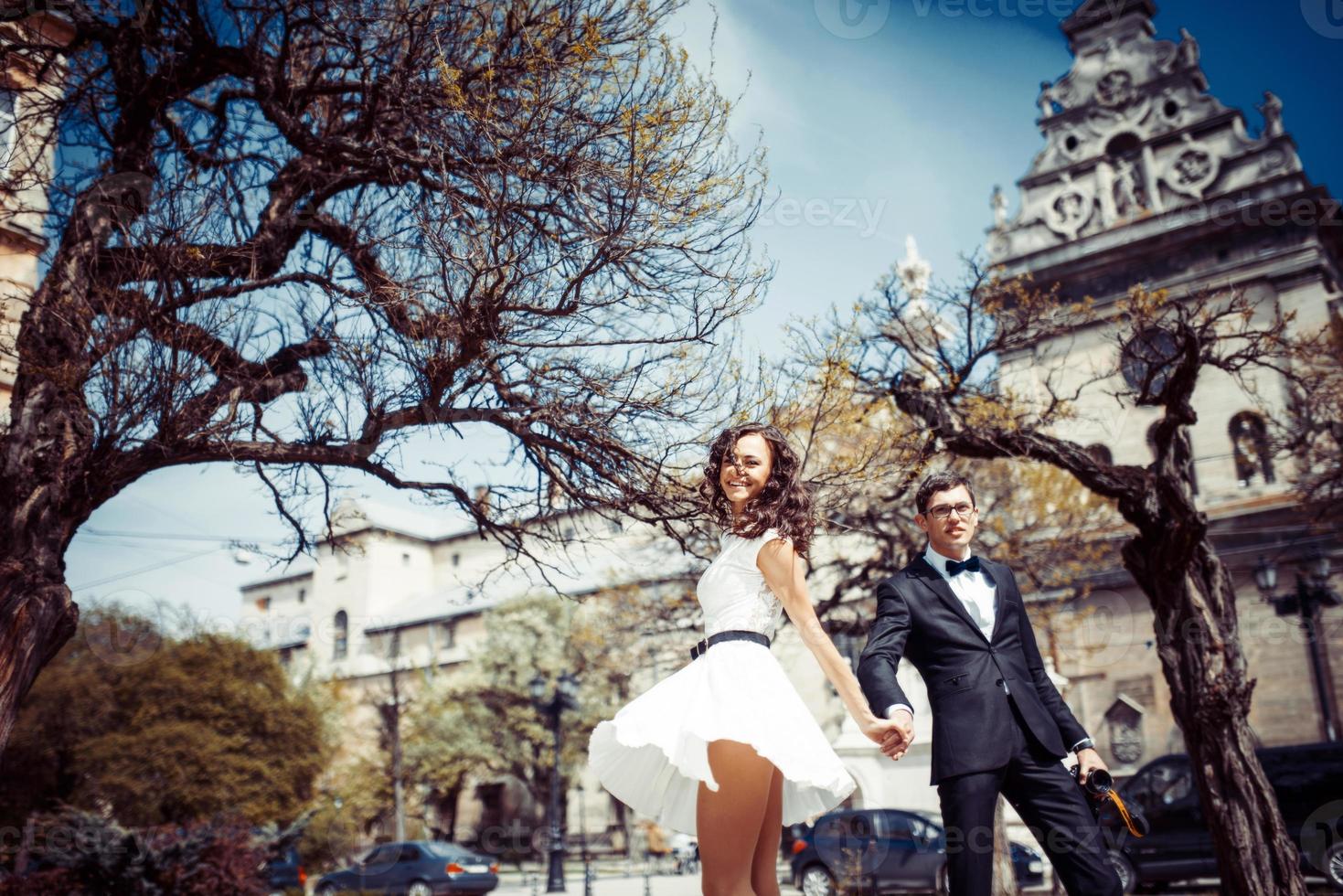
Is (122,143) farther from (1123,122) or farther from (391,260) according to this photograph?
(1123,122)

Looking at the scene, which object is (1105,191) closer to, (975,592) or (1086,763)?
(975,592)

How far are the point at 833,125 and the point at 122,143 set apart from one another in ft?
24.9

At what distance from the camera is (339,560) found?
5956 centimetres

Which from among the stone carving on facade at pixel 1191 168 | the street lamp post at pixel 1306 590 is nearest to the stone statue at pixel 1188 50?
the stone carving on facade at pixel 1191 168

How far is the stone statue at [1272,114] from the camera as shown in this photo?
102 ft

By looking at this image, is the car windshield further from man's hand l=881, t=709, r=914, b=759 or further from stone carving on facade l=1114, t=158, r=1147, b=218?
stone carving on facade l=1114, t=158, r=1147, b=218

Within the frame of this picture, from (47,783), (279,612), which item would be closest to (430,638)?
(279,612)

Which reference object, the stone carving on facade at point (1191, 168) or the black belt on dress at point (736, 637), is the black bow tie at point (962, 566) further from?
the stone carving on facade at point (1191, 168)

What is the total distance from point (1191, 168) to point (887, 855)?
83.1ft

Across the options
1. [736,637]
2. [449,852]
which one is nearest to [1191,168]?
[449,852]

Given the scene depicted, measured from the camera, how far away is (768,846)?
3.71 meters

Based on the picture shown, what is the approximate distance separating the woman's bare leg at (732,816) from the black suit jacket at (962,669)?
2.03 feet

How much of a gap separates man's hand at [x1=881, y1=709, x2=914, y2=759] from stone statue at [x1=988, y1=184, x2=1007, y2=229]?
119 feet

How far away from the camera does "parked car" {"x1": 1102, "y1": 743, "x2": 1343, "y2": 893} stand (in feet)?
44.3
